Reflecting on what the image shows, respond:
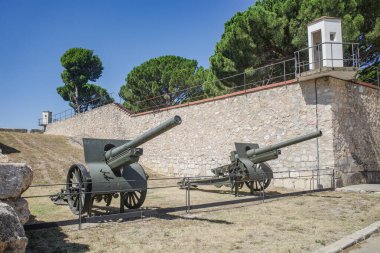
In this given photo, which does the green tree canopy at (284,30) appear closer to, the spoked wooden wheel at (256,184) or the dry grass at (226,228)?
the spoked wooden wheel at (256,184)

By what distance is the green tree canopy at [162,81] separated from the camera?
2934cm

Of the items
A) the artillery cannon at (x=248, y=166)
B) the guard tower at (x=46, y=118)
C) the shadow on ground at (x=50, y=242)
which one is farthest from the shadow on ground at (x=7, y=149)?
the guard tower at (x=46, y=118)

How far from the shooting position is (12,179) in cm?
438

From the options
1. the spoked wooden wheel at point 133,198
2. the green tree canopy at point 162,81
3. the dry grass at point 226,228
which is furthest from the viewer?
the green tree canopy at point 162,81

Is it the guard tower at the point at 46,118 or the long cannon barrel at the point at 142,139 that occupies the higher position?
the guard tower at the point at 46,118

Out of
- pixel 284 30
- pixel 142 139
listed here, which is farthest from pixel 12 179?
pixel 284 30

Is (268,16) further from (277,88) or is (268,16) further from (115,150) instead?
(115,150)

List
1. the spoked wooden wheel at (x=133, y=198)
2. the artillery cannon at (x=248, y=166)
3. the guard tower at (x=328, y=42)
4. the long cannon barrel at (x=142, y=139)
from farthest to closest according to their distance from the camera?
the guard tower at (x=328, y=42) → the artillery cannon at (x=248, y=166) → the spoked wooden wheel at (x=133, y=198) → the long cannon barrel at (x=142, y=139)

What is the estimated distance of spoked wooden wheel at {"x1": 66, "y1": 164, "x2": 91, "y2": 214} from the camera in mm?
6730

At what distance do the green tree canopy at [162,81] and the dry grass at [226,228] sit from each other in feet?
65.8

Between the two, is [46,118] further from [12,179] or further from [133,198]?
[12,179]

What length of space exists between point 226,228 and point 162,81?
81.9 feet

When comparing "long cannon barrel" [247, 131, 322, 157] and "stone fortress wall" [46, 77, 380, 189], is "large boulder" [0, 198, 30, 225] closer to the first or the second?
"stone fortress wall" [46, 77, 380, 189]

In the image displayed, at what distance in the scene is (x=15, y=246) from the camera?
10.6ft
